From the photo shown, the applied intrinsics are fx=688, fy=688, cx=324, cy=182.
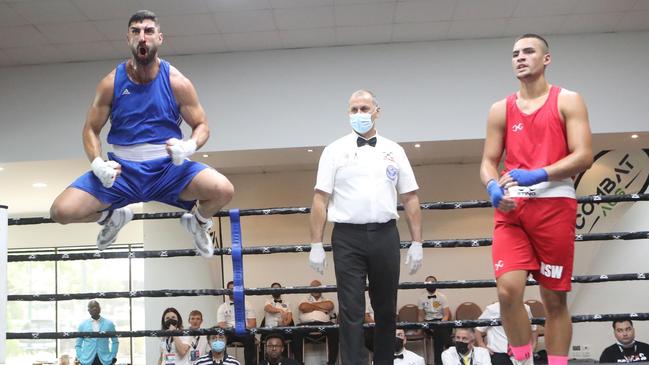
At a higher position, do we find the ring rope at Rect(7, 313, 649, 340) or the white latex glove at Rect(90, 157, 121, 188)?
the white latex glove at Rect(90, 157, 121, 188)

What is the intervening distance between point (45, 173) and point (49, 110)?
1178 millimetres

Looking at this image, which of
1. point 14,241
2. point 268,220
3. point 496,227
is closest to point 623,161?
point 268,220

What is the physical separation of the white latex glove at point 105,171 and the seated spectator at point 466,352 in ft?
11.9

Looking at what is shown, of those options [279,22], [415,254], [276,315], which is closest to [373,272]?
[415,254]

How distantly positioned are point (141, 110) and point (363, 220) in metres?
1.10

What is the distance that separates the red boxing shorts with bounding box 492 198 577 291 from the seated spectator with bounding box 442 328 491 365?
326cm

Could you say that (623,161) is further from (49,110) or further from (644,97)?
(49,110)

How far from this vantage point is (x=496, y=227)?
274 cm

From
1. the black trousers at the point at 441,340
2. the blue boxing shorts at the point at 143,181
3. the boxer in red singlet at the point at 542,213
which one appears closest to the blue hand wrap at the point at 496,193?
the boxer in red singlet at the point at 542,213

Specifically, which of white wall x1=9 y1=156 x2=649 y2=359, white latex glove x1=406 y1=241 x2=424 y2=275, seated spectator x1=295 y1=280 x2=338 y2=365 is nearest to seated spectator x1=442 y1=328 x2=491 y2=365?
white latex glove x1=406 y1=241 x2=424 y2=275

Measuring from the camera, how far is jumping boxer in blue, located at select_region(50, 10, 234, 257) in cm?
301

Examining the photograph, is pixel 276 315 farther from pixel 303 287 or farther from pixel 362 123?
pixel 362 123

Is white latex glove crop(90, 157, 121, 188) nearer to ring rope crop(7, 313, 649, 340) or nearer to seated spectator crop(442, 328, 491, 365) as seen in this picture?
ring rope crop(7, 313, 649, 340)

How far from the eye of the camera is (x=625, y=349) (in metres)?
5.54
